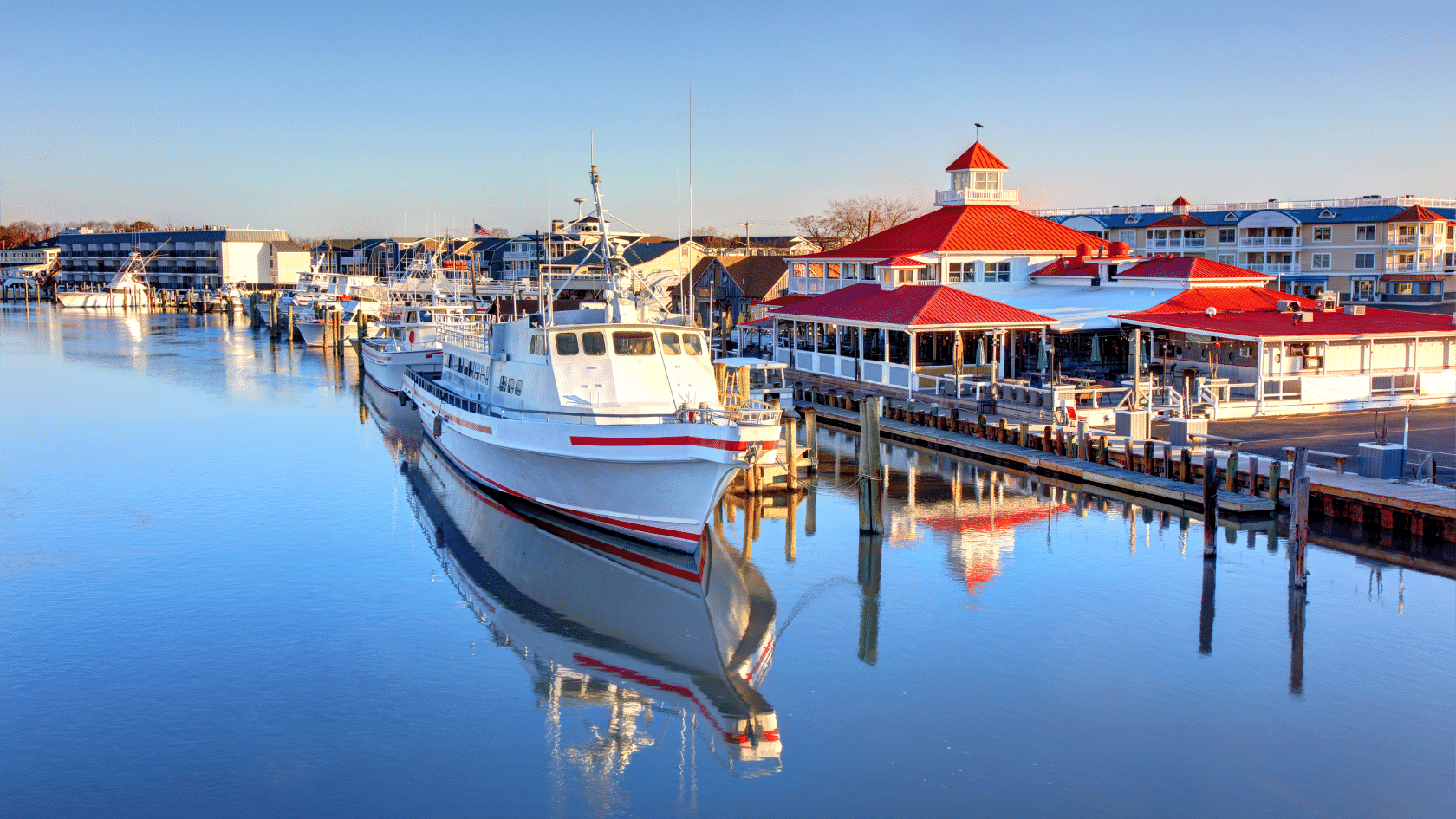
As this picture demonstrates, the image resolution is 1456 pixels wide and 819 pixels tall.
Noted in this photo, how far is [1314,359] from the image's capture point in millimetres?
34062

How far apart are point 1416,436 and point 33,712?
2904cm

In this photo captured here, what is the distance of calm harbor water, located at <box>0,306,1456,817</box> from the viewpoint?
1328 cm

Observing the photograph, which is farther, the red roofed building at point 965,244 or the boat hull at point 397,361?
the boat hull at point 397,361

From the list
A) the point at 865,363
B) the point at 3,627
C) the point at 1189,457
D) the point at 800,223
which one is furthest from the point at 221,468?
the point at 800,223

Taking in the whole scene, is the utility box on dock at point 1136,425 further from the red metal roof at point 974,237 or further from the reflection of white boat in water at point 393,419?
the reflection of white boat in water at point 393,419

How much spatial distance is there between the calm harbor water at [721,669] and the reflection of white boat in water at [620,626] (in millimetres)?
81

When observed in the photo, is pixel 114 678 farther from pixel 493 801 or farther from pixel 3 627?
pixel 493 801

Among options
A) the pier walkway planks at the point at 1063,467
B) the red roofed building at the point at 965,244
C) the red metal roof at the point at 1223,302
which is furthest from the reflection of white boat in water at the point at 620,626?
the red roofed building at the point at 965,244

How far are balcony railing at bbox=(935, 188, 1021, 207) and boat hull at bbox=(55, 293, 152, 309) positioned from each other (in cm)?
11360

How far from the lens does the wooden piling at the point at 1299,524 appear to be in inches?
740

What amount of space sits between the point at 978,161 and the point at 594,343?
34.0m

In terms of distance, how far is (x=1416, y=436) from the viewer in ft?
93.0

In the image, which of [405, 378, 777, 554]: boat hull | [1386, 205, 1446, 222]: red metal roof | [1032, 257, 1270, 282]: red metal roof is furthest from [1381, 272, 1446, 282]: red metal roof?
[405, 378, 777, 554]: boat hull

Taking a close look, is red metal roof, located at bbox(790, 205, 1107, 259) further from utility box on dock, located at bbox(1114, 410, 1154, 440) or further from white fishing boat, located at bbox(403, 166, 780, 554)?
white fishing boat, located at bbox(403, 166, 780, 554)
